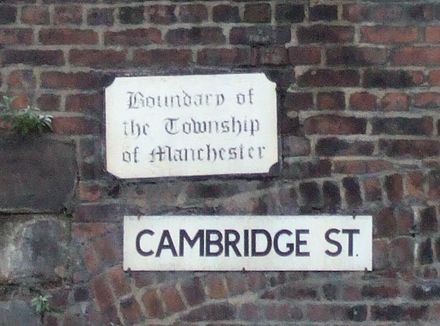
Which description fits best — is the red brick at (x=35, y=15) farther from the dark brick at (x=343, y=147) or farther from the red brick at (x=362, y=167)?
the red brick at (x=362, y=167)

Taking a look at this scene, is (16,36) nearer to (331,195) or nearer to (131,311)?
(131,311)

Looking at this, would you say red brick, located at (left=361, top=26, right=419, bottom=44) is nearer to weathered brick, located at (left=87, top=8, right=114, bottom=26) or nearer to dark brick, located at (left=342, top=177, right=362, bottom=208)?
dark brick, located at (left=342, top=177, right=362, bottom=208)

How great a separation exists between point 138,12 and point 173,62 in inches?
10.5

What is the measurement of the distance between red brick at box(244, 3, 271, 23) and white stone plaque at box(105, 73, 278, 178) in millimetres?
242

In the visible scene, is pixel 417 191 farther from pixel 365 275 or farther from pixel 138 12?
pixel 138 12

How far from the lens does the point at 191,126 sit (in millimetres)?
3875

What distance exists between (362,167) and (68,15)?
1.41 metres

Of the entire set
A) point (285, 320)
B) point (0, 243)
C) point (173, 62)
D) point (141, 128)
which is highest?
point (173, 62)

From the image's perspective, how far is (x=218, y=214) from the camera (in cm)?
384

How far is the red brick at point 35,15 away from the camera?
3.98m

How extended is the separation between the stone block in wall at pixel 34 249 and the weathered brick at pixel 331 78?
46.9 inches

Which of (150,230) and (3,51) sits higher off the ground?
Result: (3,51)

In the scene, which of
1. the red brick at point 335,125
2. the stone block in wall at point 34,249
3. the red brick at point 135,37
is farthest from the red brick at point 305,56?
the stone block in wall at point 34,249

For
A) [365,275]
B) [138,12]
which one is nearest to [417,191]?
[365,275]
